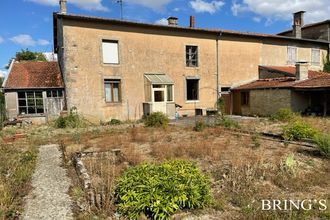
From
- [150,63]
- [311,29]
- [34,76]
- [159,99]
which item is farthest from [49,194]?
[311,29]

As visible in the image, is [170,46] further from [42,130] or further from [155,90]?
[42,130]

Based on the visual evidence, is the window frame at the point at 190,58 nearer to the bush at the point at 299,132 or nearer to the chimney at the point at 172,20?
the chimney at the point at 172,20

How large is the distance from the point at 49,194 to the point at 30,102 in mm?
13999

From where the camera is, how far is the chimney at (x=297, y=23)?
2752 cm

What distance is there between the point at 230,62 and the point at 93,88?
11052 mm

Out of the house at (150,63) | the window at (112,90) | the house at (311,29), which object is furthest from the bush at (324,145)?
the house at (311,29)

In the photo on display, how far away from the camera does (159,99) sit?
2023 cm

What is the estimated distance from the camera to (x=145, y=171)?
16.4ft

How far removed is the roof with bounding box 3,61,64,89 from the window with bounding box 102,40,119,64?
3216 mm

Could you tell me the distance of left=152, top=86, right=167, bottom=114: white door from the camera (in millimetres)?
19766

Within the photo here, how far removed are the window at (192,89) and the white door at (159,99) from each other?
2806 millimetres

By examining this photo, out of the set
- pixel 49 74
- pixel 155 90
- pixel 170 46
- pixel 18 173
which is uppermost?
pixel 170 46

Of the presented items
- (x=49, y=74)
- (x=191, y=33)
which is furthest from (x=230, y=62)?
(x=49, y=74)

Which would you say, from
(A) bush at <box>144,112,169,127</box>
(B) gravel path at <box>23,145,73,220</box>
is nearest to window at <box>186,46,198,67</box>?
(A) bush at <box>144,112,169,127</box>
